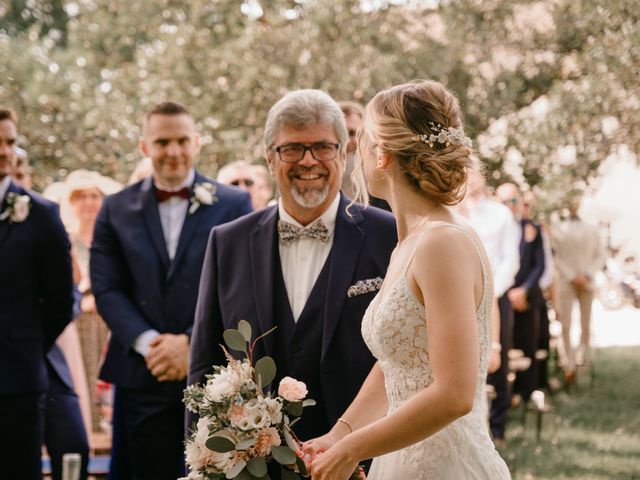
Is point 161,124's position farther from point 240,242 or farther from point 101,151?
point 101,151

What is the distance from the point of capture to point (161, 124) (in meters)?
6.15

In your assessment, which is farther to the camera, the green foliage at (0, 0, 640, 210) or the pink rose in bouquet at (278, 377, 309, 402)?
the green foliage at (0, 0, 640, 210)

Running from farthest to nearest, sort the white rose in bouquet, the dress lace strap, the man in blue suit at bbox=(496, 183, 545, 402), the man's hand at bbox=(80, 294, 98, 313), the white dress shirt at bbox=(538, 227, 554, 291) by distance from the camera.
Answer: the white dress shirt at bbox=(538, 227, 554, 291) < the man in blue suit at bbox=(496, 183, 545, 402) < the man's hand at bbox=(80, 294, 98, 313) < the white rose in bouquet < the dress lace strap

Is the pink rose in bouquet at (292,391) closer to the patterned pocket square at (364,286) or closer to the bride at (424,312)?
the bride at (424,312)

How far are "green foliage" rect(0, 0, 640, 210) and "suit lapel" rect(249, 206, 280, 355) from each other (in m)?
7.30

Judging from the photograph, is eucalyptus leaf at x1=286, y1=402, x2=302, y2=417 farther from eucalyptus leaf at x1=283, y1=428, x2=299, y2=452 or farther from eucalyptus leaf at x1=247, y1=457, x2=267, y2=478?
eucalyptus leaf at x1=247, y1=457, x2=267, y2=478

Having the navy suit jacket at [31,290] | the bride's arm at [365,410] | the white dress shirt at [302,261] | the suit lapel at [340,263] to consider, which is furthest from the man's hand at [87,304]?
the bride's arm at [365,410]

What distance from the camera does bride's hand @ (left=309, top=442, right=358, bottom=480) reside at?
9.88 feet

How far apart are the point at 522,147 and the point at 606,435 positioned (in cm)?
280

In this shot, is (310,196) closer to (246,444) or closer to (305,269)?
(305,269)

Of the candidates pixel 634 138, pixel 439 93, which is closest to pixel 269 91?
pixel 634 138

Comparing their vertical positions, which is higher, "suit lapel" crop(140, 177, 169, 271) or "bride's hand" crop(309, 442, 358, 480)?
"suit lapel" crop(140, 177, 169, 271)

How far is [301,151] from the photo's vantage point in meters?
4.45

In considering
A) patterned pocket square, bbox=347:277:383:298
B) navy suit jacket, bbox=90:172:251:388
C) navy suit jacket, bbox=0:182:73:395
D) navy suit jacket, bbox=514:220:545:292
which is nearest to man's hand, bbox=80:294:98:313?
navy suit jacket, bbox=0:182:73:395
